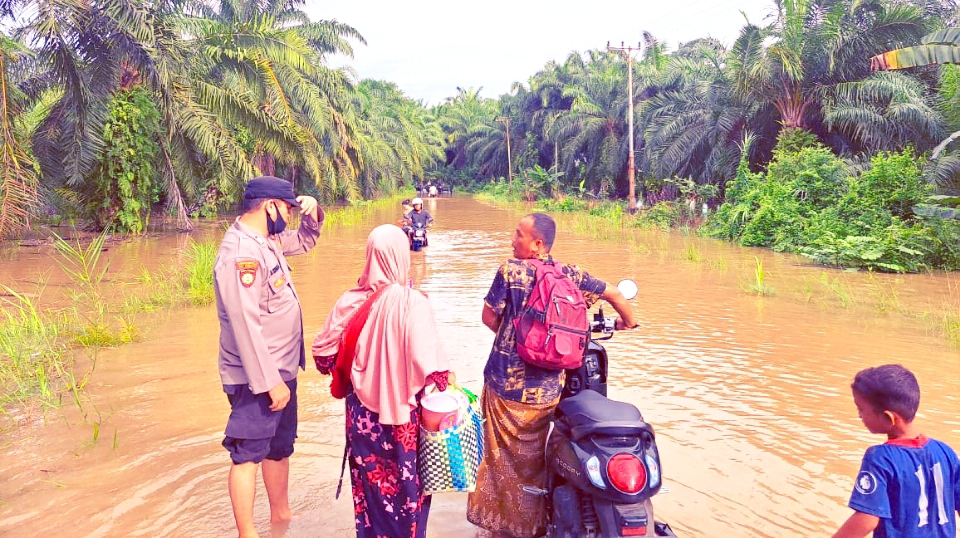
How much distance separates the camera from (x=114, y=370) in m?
6.21

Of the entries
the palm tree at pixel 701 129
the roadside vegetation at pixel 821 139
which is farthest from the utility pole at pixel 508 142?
the palm tree at pixel 701 129

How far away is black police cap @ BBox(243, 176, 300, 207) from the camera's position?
3.26 m

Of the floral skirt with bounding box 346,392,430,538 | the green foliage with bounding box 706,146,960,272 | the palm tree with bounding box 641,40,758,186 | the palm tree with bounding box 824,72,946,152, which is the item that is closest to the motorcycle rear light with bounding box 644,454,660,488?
the floral skirt with bounding box 346,392,430,538

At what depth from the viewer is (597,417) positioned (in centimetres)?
277

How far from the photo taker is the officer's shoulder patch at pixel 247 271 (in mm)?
3002

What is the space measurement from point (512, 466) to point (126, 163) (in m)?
15.9

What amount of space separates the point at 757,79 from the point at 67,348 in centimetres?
1687

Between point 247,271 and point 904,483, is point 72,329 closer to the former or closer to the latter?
point 247,271

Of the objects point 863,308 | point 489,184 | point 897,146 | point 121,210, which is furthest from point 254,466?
point 489,184

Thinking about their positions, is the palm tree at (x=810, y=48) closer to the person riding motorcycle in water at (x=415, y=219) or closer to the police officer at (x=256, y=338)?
the person riding motorcycle in water at (x=415, y=219)

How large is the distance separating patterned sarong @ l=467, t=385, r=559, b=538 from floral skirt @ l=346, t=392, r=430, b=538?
0.46 meters

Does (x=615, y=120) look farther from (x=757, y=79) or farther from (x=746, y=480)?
(x=746, y=480)

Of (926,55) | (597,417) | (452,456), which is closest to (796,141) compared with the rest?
(926,55)

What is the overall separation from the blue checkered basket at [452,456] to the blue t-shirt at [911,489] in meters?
1.31
